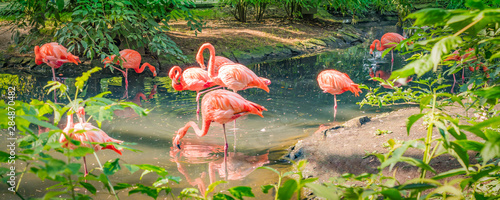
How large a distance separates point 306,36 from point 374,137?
10.1 meters

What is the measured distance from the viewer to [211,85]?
599cm

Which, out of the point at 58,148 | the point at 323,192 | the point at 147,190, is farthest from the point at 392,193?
the point at 58,148

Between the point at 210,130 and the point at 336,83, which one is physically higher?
the point at 336,83

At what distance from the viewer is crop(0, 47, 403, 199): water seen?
350cm

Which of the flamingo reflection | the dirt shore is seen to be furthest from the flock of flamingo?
the dirt shore

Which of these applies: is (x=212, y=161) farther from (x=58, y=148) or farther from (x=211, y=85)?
(x=58, y=148)

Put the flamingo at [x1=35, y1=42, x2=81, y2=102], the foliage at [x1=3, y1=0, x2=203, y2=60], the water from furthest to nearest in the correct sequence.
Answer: the foliage at [x1=3, y1=0, x2=203, y2=60]
the flamingo at [x1=35, y1=42, x2=81, y2=102]
the water

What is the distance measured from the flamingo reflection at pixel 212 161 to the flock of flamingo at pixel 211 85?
14cm

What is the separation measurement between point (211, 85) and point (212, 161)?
90.0 inches

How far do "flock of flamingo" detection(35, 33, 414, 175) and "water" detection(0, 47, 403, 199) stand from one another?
231 mm

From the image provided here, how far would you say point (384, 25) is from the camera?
19953 millimetres

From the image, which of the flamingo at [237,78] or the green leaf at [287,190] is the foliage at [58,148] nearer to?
the green leaf at [287,190]

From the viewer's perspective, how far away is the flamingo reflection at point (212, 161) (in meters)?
3.53

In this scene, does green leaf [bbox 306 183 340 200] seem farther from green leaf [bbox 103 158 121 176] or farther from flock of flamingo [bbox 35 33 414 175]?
flock of flamingo [bbox 35 33 414 175]
